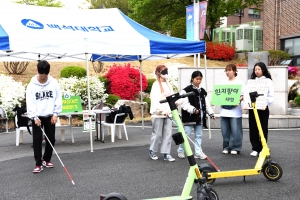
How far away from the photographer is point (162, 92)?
270 inches

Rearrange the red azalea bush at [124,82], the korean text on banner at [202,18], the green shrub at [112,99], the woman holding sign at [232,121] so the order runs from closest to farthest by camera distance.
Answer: the woman holding sign at [232,121], the korean text on banner at [202,18], the green shrub at [112,99], the red azalea bush at [124,82]

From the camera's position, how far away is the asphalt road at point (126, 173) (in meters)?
5.17

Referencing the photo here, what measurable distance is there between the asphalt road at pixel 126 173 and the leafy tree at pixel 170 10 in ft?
77.3

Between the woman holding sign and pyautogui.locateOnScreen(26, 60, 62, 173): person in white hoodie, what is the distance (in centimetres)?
311

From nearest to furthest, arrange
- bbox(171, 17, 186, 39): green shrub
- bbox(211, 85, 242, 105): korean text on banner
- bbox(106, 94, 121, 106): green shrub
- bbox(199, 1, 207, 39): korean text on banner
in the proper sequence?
1. bbox(211, 85, 242, 105): korean text on banner
2. bbox(199, 1, 207, 39): korean text on banner
3. bbox(106, 94, 121, 106): green shrub
4. bbox(171, 17, 186, 39): green shrub

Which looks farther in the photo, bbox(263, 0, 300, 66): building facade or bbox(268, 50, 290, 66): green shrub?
bbox(263, 0, 300, 66): building facade

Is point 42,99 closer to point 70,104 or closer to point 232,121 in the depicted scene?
point 70,104

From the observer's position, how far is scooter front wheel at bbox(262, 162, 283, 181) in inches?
216

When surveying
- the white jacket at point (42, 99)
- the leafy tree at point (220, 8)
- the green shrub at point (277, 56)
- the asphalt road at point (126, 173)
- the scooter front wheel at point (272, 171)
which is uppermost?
the leafy tree at point (220, 8)

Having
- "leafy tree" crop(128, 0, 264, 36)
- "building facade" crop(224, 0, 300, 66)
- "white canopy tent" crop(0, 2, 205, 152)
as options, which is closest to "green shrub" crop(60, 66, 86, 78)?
"white canopy tent" crop(0, 2, 205, 152)

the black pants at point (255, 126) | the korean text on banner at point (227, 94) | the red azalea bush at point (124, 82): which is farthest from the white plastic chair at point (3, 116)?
the black pants at point (255, 126)

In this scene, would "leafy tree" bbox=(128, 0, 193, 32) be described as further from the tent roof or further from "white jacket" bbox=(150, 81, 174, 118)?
"white jacket" bbox=(150, 81, 174, 118)

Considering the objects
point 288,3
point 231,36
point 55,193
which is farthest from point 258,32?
point 55,193

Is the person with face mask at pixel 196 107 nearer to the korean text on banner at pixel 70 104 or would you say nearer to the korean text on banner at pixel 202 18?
the korean text on banner at pixel 70 104
